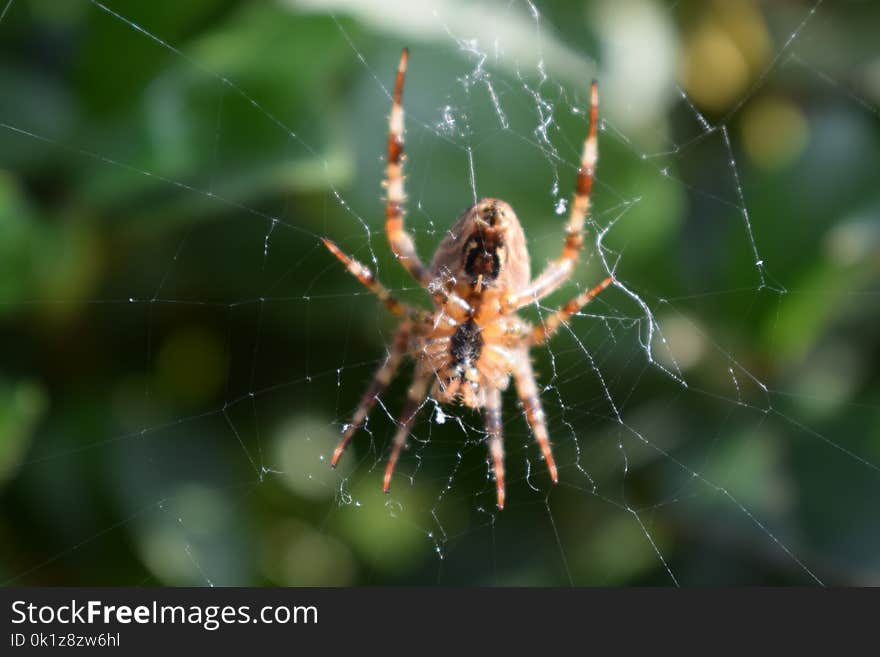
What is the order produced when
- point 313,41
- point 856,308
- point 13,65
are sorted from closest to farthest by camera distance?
1. point 313,41
2. point 13,65
3. point 856,308

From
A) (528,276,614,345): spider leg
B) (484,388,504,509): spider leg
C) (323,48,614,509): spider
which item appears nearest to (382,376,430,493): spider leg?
(323,48,614,509): spider

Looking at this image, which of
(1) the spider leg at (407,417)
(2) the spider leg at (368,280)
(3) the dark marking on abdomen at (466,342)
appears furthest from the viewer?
(3) the dark marking on abdomen at (466,342)

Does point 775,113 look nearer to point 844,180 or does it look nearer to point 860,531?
point 844,180

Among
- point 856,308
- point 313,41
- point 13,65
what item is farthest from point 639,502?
point 13,65

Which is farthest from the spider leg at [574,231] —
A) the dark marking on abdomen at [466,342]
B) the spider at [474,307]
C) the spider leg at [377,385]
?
the spider leg at [377,385]

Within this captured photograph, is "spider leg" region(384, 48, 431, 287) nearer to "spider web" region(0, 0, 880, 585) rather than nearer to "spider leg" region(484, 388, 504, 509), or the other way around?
"spider web" region(0, 0, 880, 585)

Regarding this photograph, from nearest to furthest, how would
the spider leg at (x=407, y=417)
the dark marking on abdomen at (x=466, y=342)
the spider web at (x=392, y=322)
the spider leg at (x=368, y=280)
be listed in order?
the spider web at (x=392, y=322) → the spider leg at (x=368, y=280) → the spider leg at (x=407, y=417) → the dark marking on abdomen at (x=466, y=342)

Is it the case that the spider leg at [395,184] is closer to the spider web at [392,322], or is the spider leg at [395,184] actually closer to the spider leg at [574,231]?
the spider web at [392,322]
